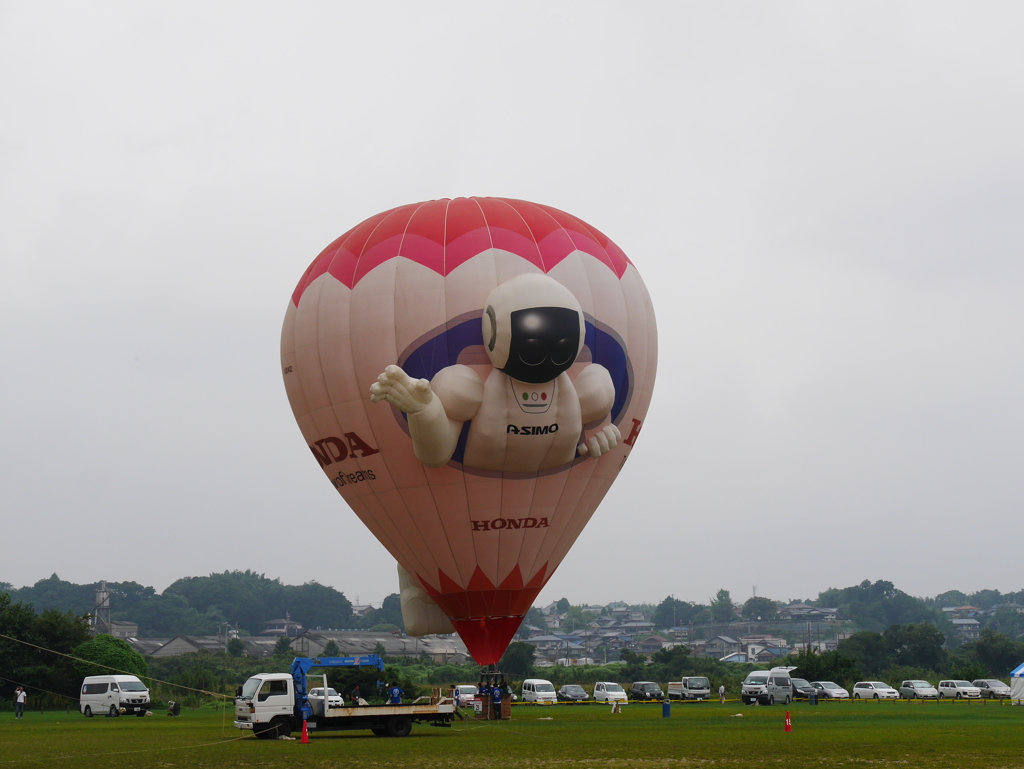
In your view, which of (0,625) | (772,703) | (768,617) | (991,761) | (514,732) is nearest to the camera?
(991,761)

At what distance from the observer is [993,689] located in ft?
152

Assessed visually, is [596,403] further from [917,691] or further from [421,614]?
[917,691]

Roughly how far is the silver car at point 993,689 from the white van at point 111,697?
105ft

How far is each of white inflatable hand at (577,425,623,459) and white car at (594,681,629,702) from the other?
19.9 meters

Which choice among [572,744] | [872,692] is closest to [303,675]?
[572,744]

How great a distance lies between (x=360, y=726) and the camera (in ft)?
75.9

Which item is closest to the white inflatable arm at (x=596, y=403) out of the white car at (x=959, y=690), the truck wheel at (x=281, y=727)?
the truck wheel at (x=281, y=727)

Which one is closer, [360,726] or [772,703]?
[360,726]

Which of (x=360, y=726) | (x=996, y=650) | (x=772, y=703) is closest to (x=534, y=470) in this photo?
(x=360, y=726)

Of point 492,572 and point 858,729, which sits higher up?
point 492,572

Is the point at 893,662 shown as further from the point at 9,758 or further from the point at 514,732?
the point at 9,758

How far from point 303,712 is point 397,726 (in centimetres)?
194

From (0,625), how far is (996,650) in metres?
59.7

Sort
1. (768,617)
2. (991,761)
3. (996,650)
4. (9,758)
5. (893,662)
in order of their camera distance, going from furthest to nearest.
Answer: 1. (768,617)
2. (893,662)
3. (996,650)
4. (9,758)
5. (991,761)
